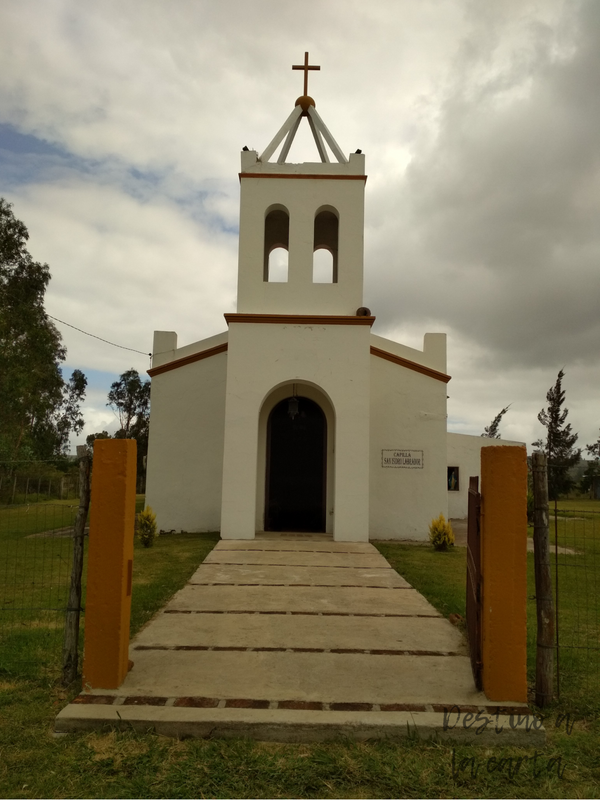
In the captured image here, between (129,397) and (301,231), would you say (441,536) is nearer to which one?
(301,231)

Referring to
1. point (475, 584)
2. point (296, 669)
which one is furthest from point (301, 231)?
point (296, 669)

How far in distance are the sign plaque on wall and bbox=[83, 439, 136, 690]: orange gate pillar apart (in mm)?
9049

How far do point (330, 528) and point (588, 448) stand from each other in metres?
44.7

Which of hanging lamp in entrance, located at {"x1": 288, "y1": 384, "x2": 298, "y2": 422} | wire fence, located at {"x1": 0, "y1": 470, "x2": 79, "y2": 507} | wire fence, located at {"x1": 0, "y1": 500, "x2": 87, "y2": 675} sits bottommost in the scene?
wire fence, located at {"x1": 0, "y1": 500, "x2": 87, "y2": 675}

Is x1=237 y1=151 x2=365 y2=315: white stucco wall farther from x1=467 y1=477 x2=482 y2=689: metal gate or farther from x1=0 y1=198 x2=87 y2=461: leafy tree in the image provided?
x1=0 y1=198 x2=87 y2=461: leafy tree

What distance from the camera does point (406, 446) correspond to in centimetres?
1295

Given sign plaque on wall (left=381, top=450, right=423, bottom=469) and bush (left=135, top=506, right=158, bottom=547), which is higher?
sign plaque on wall (left=381, top=450, right=423, bottom=469)

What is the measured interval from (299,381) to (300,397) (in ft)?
4.65

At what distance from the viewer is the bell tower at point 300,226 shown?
467 inches

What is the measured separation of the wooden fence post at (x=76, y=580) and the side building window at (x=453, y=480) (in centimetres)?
1646

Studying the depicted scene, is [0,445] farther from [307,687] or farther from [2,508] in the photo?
[307,687]

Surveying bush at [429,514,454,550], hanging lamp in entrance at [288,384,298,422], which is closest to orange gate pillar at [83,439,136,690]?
hanging lamp in entrance at [288,384,298,422]

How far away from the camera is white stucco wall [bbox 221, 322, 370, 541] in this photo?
436 inches

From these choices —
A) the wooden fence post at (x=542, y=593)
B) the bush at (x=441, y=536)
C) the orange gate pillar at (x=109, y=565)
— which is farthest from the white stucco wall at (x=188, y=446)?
the wooden fence post at (x=542, y=593)
